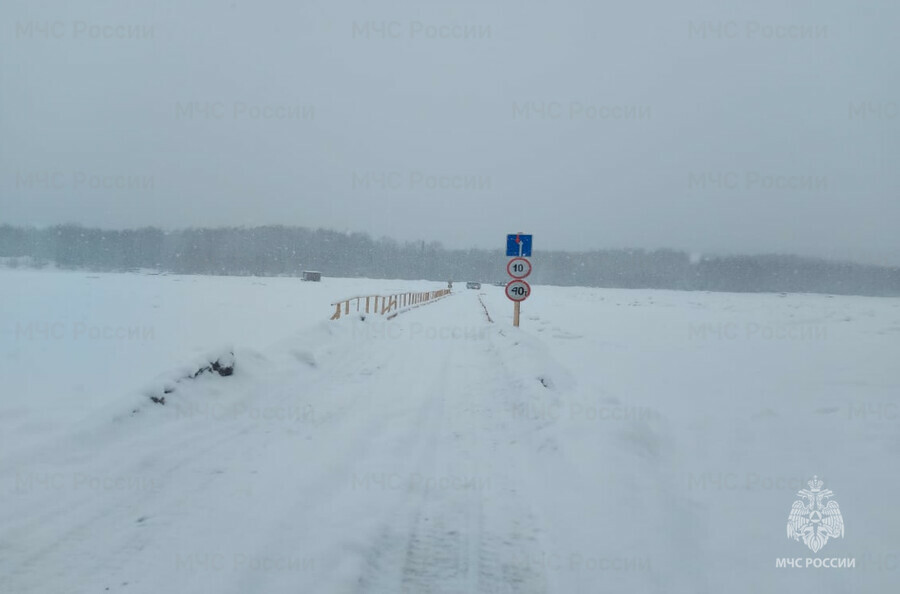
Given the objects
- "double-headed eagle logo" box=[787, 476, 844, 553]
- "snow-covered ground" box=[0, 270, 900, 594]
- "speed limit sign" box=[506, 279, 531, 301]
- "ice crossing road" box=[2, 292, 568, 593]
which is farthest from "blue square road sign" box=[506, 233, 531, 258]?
"double-headed eagle logo" box=[787, 476, 844, 553]

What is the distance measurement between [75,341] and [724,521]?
13.7m

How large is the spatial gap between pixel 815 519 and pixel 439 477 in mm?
2939

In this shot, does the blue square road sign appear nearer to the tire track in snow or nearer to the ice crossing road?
the ice crossing road

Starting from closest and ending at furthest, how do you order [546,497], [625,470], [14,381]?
1. [546,497]
2. [625,470]
3. [14,381]

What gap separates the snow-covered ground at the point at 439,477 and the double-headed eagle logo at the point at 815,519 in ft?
0.30

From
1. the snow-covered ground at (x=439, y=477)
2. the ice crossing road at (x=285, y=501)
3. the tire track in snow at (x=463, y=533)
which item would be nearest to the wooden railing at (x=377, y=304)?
the snow-covered ground at (x=439, y=477)

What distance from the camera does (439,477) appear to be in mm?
4242

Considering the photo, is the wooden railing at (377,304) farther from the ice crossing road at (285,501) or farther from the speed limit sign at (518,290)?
the ice crossing road at (285,501)

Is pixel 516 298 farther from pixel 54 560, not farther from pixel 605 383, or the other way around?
pixel 54 560

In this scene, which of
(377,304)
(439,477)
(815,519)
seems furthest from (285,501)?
(377,304)

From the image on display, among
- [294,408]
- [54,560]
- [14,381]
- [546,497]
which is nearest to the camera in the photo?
[54,560]

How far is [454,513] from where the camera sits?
3623 millimetres

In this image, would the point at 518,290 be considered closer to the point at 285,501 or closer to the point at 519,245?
the point at 519,245

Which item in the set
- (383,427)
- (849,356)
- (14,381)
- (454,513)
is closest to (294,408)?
(383,427)
